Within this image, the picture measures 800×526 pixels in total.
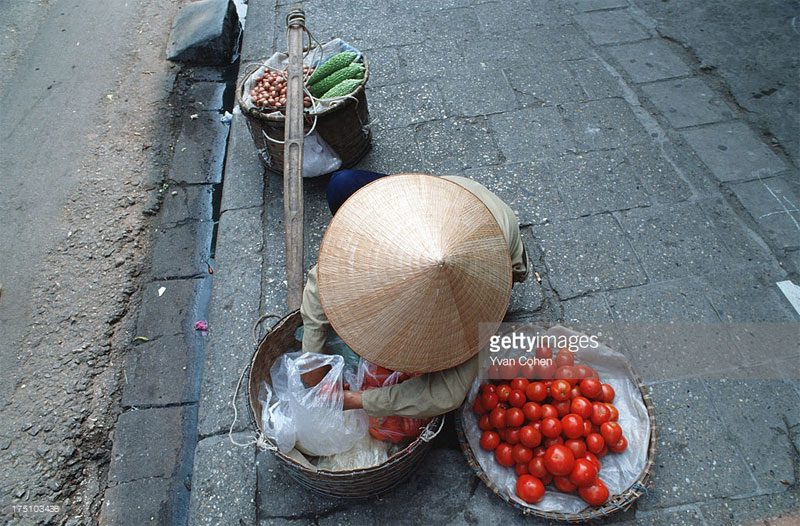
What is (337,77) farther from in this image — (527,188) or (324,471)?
(324,471)

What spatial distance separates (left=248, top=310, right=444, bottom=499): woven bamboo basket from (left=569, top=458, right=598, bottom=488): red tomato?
22.3 inches

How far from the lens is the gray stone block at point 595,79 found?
3961mm

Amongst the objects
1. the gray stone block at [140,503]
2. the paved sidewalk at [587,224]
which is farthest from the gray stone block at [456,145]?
the gray stone block at [140,503]

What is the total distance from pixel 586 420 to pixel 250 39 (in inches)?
173

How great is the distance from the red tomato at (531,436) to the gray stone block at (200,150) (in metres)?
2.99

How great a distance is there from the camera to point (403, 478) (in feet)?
7.53

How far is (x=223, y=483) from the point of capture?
2.42 meters

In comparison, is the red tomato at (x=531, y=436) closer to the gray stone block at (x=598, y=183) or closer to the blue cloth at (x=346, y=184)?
the blue cloth at (x=346, y=184)

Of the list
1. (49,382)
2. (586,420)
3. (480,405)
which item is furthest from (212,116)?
(586,420)

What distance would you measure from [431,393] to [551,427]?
→ 640mm

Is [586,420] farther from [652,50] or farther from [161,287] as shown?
[652,50]

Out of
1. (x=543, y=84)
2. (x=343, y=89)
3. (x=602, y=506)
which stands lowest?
(x=602, y=506)

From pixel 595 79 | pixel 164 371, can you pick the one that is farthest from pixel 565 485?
pixel 595 79

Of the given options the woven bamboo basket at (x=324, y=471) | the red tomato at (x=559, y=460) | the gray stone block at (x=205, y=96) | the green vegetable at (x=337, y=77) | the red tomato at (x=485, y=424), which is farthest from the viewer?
the gray stone block at (x=205, y=96)
